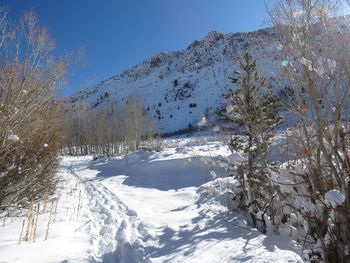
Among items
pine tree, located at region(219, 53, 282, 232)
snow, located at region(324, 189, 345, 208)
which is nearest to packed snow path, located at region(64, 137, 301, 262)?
pine tree, located at region(219, 53, 282, 232)

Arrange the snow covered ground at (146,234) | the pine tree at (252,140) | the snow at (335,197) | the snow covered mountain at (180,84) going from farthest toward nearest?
1. the snow covered mountain at (180,84)
2. the pine tree at (252,140)
3. the snow covered ground at (146,234)
4. the snow at (335,197)

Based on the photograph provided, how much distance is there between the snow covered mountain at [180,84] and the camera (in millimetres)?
51781

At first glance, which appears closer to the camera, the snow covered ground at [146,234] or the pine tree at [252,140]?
the snow covered ground at [146,234]

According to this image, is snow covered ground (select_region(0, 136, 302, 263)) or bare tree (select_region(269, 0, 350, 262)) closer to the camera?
bare tree (select_region(269, 0, 350, 262))

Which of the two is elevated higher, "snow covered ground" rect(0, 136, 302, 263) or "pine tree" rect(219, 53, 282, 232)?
"pine tree" rect(219, 53, 282, 232)

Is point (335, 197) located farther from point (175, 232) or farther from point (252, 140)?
point (252, 140)

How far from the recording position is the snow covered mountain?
170 ft

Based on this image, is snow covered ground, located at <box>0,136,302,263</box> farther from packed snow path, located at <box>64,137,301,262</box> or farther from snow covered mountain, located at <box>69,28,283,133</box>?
snow covered mountain, located at <box>69,28,283,133</box>

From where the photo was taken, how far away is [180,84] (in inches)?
2613

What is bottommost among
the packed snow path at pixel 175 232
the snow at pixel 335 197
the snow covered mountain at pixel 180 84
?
the packed snow path at pixel 175 232

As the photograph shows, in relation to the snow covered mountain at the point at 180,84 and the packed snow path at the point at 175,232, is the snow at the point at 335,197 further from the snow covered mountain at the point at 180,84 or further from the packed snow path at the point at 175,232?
the snow covered mountain at the point at 180,84

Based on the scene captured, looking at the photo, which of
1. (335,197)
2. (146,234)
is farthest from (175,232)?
(335,197)

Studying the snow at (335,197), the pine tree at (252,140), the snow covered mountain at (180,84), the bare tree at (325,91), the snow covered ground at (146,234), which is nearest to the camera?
the snow at (335,197)

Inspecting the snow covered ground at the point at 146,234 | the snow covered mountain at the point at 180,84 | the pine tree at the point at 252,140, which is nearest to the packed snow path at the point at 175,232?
the snow covered ground at the point at 146,234
